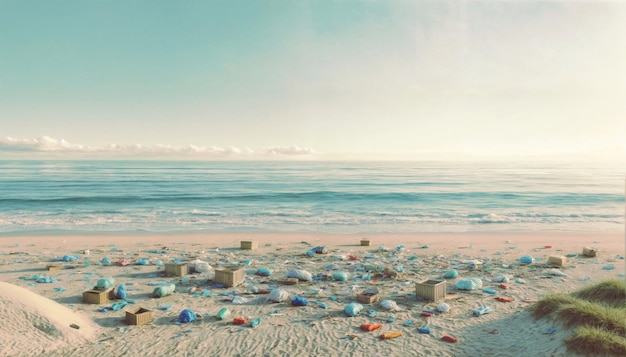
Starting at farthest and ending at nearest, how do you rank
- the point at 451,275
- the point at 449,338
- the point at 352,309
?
the point at 451,275, the point at 352,309, the point at 449,338

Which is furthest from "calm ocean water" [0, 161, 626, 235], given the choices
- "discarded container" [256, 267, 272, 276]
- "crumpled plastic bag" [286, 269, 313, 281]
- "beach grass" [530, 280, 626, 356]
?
"beach grass" [530, 280, 626, 356]

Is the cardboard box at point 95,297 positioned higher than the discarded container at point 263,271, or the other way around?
the cardboard box at point 95,297

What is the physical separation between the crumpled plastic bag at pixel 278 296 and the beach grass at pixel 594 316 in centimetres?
431

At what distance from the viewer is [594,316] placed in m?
5.32

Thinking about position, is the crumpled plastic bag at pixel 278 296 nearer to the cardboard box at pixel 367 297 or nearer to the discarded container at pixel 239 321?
the discarded container at pixel 239 321

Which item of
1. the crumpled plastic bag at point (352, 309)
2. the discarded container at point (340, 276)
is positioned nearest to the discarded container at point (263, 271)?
the discarded container at point (340, 276)

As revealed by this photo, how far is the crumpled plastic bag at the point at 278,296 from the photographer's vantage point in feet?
24.5

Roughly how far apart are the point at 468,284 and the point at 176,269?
6668 mm

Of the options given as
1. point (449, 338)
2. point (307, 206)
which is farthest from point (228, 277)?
point (307, 206)

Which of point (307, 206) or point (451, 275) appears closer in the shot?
point (451, 275)

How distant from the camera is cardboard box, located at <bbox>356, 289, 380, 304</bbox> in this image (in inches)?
290

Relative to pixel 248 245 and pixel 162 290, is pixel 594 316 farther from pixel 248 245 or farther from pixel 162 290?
pixel 248 245

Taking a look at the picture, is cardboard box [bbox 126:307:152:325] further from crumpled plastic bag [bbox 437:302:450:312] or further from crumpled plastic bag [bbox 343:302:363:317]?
crumpled plastic bag [bbox 437:302:450:312]

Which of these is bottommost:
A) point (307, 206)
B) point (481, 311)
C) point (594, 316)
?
point (307, 206)
